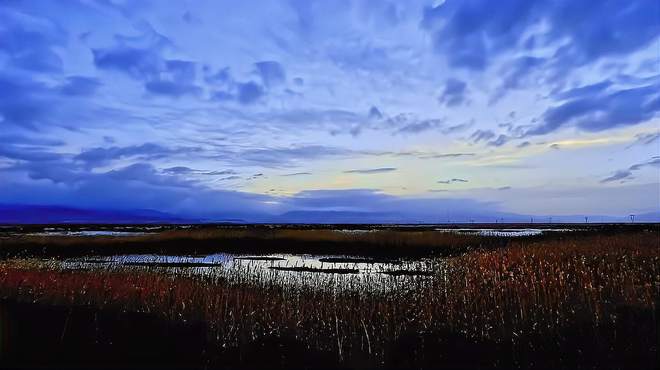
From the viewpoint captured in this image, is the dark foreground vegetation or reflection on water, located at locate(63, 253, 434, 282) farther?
reflection on water, located at locate(63, 253, 434, 282)

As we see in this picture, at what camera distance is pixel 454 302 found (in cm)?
1389

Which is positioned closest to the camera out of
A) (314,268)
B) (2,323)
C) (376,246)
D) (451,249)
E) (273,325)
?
(2,323)

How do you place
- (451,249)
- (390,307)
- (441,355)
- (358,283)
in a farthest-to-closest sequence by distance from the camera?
(451,249) → (358,283) → (390,307) → (441,355)

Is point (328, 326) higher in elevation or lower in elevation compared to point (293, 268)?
lower

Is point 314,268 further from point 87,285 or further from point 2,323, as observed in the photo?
point 2,323

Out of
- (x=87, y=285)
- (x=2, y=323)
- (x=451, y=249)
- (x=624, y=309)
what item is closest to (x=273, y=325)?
(x=2, y=323)

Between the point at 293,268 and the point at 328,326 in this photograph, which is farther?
the point at 293,268

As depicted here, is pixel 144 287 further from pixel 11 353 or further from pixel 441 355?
pixel 441 355

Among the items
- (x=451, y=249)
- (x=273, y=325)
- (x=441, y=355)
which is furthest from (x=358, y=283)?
(x=451, y=249)

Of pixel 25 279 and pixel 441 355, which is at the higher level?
pixel 25 279

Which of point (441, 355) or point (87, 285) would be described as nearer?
point (441, 355)

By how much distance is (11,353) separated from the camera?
9164 mm

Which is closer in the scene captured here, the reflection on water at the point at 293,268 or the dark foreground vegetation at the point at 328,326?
the dark foreground vegetation at the point at 328,326

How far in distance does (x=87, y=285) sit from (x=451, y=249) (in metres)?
27.9
